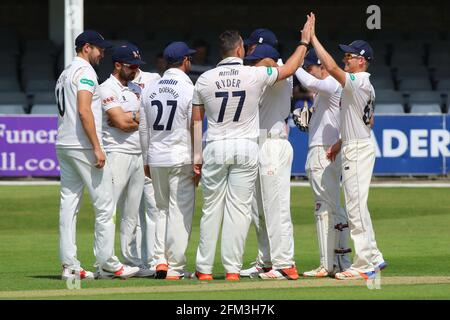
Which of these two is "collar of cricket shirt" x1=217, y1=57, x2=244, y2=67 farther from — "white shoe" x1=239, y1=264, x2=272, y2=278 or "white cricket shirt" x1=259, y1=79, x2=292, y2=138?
"white shoe" x1=239, y1=264, x2=272, y2=278

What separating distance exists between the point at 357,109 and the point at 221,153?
1.44 meters

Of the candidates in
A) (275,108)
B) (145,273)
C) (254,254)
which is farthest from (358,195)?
(254,254)

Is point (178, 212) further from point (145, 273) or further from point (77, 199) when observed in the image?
point (77, 199)

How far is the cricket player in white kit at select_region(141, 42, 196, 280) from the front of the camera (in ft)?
40.4

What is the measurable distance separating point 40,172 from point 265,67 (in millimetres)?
12469

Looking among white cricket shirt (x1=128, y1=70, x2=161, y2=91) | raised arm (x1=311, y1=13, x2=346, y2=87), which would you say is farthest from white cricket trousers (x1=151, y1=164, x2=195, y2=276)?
raised arm (x1=311, y1=13, x2=346, y2=87)

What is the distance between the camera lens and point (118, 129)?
41.9ft

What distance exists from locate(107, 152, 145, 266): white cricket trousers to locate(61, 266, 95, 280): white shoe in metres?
0.76

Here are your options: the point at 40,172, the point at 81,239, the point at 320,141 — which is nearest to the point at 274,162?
the point at 320,141

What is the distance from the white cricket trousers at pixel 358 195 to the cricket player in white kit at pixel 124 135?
2.19 m

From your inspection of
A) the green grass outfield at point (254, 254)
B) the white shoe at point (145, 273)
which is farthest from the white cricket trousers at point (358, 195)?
the white shoe at point (145, 273)
